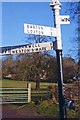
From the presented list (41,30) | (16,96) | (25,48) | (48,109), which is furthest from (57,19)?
(16,96)

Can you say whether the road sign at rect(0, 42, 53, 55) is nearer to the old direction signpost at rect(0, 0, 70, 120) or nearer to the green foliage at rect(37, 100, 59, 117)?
the old direction signpost at rect(0, 0, 70, 120)

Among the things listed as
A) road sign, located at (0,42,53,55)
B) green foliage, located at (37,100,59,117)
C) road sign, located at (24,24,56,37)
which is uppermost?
road sign, located at (24,24,56,37)

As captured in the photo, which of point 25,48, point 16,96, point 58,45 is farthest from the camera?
point 16,96

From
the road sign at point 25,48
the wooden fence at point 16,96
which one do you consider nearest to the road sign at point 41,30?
the road sign at point 25,48

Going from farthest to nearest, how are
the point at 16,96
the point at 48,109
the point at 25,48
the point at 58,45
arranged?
the point at 16,96 < the point at 48,109 < the point at 58,45 < the point at 25,48

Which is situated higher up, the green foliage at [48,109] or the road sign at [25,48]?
the road sign at [25,48]

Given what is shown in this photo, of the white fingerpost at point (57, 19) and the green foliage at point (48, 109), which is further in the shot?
the green foliage at point (48, 109)

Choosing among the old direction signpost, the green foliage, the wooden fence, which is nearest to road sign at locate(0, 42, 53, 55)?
the old direction signpost

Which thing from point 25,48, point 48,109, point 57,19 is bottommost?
point 48,109

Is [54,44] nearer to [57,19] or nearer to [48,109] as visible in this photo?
[57,19]

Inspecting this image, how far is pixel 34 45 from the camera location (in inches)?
135

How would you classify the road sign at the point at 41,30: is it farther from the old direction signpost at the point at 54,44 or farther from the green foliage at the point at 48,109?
the green foliage at the point at 48,109

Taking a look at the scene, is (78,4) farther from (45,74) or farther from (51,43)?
(45,74)

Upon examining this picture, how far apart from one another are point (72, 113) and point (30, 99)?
13.8ft
